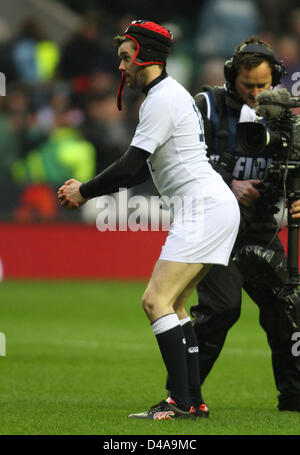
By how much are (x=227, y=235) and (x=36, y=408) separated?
59.3 inches

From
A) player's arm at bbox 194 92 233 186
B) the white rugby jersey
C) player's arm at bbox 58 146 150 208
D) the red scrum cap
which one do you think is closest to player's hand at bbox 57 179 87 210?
player's arm at bbox 58 146 150 208

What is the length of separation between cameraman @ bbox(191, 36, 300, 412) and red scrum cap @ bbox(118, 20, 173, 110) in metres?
0.73

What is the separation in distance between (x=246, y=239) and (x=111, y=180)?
1.20 metres

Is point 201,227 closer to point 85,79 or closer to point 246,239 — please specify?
point 246,239

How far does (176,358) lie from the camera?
19.3ft

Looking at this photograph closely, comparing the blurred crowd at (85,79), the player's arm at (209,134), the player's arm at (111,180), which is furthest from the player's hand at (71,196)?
the blurred crowd at (85,79)

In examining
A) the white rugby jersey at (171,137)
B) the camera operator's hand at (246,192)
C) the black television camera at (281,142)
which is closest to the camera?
the white rugby jersey at (171,137)

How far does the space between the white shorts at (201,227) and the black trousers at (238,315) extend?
66cm

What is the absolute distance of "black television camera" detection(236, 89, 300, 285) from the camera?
20.0ft

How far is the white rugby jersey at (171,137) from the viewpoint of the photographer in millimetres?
5762

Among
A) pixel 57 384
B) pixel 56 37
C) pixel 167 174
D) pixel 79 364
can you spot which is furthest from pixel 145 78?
pixel 56 37

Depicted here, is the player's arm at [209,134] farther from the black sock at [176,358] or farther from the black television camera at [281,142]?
the black sock at [176,358]

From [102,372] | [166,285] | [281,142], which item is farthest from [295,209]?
[102,372]
